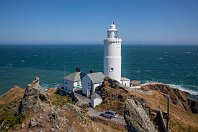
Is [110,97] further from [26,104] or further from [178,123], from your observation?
[26,104]

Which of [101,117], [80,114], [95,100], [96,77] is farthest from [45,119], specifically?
[96,77]

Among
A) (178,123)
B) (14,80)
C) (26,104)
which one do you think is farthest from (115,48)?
(14,80)

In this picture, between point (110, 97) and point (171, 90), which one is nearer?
point (110, 97)

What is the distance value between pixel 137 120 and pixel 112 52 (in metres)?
32.0

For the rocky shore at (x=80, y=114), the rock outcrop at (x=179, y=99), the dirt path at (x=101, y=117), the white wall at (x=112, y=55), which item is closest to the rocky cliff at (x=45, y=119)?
the rocky shore at (x=80, y=114)

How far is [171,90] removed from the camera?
174 feet

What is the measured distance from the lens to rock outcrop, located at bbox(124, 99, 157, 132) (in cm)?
1081

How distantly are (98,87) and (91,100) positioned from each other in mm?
3750

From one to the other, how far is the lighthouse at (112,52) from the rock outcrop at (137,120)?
103ft

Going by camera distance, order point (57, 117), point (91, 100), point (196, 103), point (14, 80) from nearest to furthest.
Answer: point (57, 117) < point (91, 100) < point (196, 103) < point (14, 80)

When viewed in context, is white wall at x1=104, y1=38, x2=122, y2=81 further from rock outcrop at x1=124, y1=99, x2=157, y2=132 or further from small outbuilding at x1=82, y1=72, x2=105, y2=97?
rock outcrop at x1=124, y1=99, x2=157, y2=132

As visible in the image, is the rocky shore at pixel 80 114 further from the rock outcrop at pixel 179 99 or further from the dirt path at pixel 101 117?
the rock outcrop at pixel 179 99

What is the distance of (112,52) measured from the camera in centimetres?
4272

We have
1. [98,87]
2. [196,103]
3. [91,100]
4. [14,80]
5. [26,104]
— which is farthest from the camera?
[14,80]
